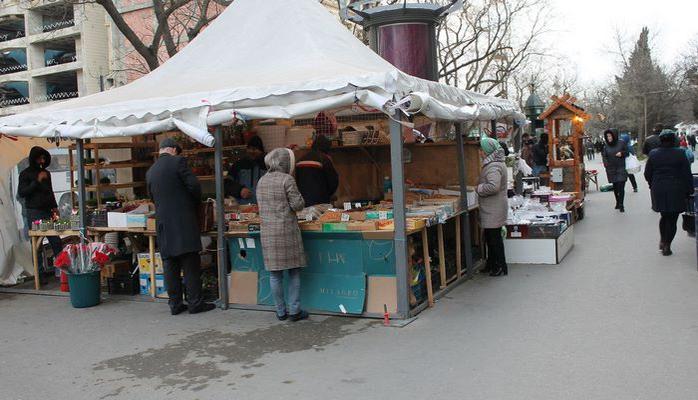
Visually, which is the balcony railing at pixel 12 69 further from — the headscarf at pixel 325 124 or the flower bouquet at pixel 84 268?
the flower bouquet at pixel 84 268

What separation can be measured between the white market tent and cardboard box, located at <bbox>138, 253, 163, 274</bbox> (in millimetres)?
1053

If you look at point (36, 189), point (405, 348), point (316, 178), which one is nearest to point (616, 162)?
point (316, 178)

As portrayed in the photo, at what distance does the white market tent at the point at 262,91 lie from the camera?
20.6ft

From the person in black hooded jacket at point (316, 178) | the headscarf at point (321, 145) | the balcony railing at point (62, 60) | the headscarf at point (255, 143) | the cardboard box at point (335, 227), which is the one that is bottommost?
the cardboard box at point (335, 227)

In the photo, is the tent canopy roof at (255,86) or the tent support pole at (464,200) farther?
the tent support pole at (464,200)

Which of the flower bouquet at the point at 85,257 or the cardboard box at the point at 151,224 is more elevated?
the cardboard box at the point at 151,224

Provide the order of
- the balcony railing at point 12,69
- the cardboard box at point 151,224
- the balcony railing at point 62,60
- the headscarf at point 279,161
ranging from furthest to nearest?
the balcony railing at point 12,69, the balcony railing at point 62,60, the cardboard box at point 151,224, the headscarf at point 279,161

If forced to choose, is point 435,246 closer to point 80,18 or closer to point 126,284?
point 126,284

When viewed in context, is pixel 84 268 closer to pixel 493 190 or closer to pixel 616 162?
pixel 493 190

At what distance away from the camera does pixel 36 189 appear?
30.4 feet

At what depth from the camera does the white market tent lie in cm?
627

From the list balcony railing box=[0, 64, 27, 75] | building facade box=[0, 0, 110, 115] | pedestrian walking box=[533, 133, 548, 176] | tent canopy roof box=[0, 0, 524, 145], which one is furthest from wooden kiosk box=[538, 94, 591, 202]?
balcony railing box=[0, 64, 27, 75]

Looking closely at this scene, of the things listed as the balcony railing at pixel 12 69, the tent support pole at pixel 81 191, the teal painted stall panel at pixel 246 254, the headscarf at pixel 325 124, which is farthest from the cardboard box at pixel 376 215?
the balcony railing at pixel 12 69

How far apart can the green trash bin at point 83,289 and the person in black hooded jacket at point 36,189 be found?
1.69 m
